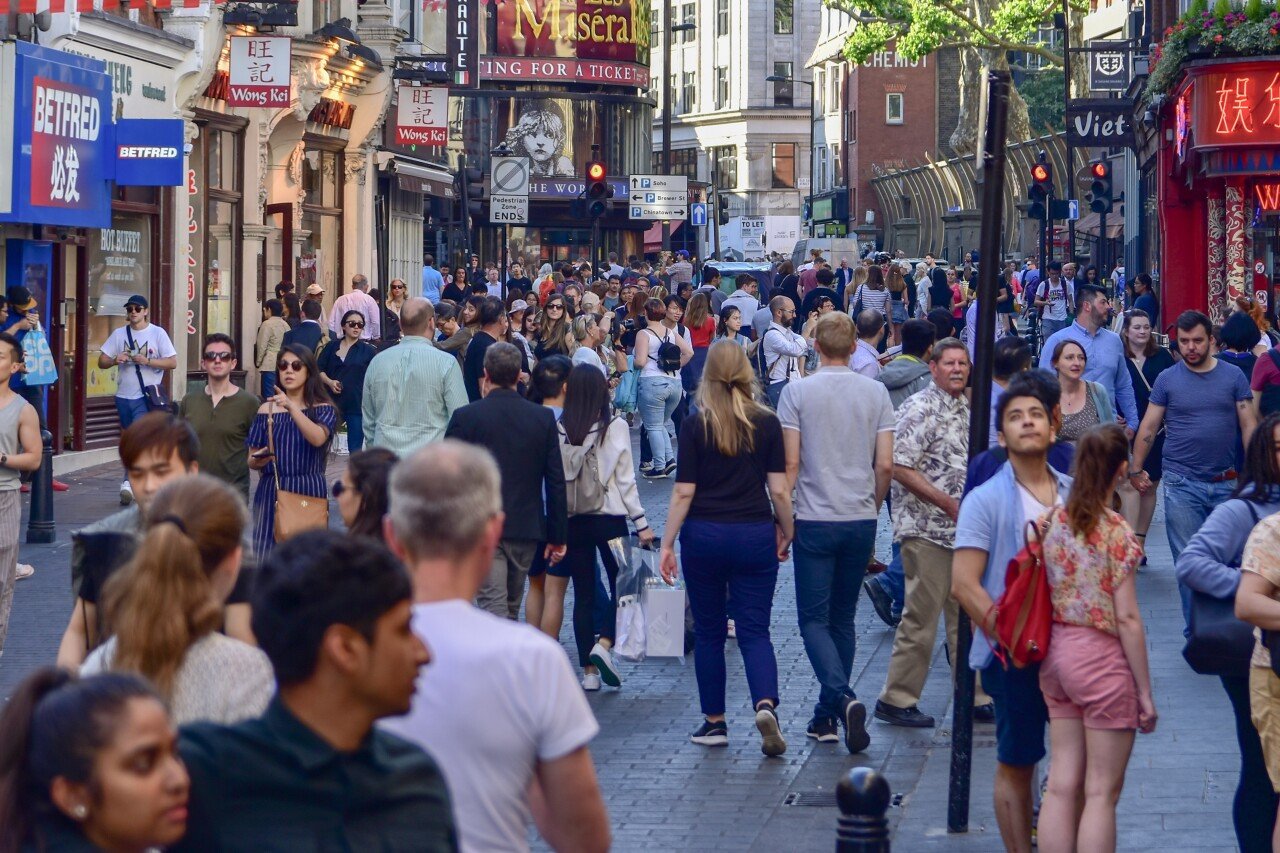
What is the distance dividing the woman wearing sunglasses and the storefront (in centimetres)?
829

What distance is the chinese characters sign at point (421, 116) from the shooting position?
31.9 metres

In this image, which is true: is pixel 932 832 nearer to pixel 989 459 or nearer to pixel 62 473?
pixel 989 459

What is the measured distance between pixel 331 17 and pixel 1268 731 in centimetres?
2615

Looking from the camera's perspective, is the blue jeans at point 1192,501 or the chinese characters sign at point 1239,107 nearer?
the blue jeans at point 1192,501

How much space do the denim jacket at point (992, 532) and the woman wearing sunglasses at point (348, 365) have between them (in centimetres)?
1165

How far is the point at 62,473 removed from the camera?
66.1 ft

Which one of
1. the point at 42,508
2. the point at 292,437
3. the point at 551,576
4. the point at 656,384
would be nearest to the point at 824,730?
the point at 551,576

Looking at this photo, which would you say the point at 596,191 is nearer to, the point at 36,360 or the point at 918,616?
the point at 36,360

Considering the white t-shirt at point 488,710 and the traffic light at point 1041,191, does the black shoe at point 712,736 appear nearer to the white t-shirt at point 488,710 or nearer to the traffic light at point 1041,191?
the white t-shirt at point 488,710

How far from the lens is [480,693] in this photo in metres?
3.56

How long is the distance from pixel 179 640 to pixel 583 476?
5.96 m

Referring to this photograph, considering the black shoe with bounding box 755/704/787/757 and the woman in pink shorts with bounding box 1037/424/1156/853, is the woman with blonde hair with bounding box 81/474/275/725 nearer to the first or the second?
the woman in pink shorts with bounding box 1037/424/1156/853

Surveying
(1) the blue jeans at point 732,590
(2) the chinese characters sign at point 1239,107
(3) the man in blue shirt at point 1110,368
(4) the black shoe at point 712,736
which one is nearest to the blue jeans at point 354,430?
(3) the man in blue shirt at point 1110,368

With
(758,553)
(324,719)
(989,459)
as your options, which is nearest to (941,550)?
(758,553)
